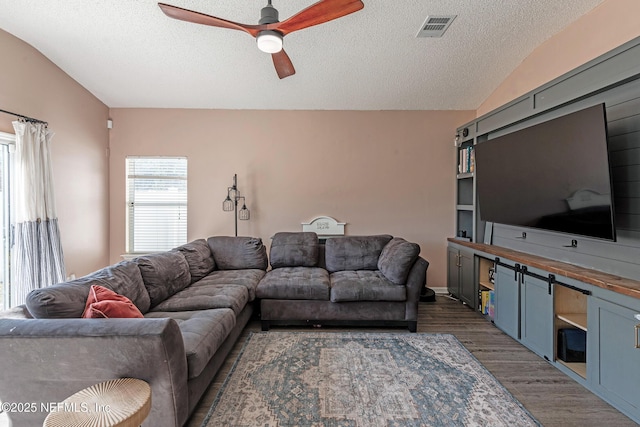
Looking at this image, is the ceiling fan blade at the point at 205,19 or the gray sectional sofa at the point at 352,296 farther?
the gray sectional sofa at the point at 352,296

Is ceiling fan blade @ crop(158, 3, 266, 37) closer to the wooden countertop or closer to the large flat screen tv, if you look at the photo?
the large flat screen tv

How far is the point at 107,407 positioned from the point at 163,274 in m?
1.58

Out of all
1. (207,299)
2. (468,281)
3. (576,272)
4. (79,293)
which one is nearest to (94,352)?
(79,293)

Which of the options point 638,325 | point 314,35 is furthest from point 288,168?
point 638,325

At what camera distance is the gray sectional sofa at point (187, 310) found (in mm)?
1496

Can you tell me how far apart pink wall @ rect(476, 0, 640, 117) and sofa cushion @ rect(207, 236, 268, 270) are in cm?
361

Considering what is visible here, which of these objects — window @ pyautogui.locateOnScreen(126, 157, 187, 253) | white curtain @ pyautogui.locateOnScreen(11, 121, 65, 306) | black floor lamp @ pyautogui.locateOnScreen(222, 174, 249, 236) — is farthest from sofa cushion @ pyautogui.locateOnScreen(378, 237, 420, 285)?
white curtain @ pyautogui.locateOnScreen(11, 121, 65, 306)

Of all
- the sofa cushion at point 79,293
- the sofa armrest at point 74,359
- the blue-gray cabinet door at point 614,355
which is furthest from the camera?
the blue-gray cabinet door at point 614,355

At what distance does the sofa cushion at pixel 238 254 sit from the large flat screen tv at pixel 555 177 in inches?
108

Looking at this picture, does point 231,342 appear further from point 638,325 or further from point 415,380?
point 638,325

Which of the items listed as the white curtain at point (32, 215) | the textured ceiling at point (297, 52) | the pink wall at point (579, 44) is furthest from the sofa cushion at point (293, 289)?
the pink wall at point (579, 44)

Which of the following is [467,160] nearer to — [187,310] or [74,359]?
[187,310]

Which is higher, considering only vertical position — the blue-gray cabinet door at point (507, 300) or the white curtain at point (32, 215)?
the white curtain at point (32, 215)

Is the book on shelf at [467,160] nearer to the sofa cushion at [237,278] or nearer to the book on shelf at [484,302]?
the book on shelf at [484,302]
